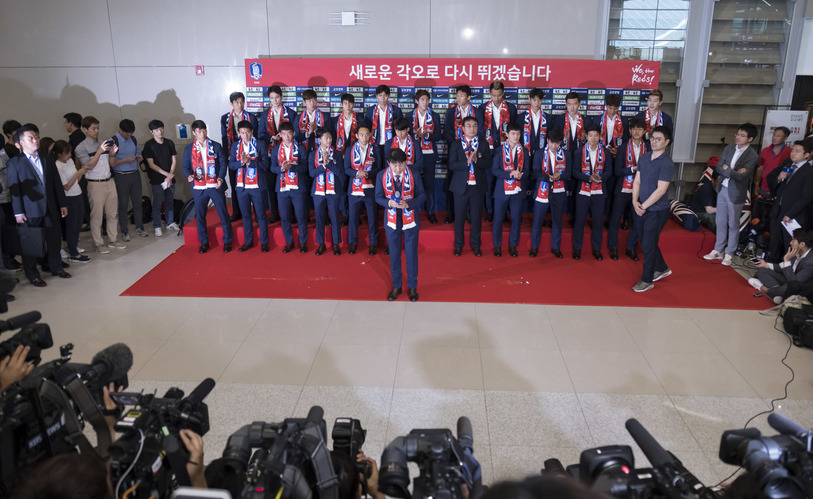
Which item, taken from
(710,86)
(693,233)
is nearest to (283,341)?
(693,233)

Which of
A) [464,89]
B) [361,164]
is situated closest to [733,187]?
[464,89]

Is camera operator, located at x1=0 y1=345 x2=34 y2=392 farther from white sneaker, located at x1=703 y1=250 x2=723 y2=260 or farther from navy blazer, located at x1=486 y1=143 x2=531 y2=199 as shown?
white sneaker, located at x1=703 y1=250 x2=723 y2=260

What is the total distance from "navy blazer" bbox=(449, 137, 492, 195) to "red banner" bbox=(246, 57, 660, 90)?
143cm

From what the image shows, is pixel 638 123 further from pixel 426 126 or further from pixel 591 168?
pixel 426 126

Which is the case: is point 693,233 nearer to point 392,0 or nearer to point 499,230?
point 499,230

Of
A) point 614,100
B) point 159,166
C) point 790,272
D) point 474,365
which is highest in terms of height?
point 614,100

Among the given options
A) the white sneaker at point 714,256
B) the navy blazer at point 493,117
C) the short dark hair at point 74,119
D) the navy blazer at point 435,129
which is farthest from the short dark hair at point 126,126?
the white sneaker at point 714,256

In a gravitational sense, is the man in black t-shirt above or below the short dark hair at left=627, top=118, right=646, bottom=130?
below

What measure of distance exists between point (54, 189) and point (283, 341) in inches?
132

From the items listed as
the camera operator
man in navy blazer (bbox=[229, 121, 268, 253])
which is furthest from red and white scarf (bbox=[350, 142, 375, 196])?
the camera operator

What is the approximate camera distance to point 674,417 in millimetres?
3746

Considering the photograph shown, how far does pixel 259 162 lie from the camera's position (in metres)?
6.85

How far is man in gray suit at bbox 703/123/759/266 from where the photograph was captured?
6.51 m

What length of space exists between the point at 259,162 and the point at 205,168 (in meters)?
0.64
